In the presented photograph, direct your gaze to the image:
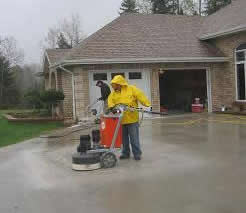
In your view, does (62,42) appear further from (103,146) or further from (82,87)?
(103,146)

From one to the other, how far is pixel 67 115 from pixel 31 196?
1319 centimetres

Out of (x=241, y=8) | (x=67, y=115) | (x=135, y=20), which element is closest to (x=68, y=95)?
(x=67, y=115)

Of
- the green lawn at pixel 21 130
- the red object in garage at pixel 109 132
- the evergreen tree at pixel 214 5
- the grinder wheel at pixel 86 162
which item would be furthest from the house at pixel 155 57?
the evergreen tree at pixel 214 5

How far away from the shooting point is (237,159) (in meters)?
8.00

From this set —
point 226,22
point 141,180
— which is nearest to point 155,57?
point 226,22

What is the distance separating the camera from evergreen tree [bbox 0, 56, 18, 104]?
43.3 meters

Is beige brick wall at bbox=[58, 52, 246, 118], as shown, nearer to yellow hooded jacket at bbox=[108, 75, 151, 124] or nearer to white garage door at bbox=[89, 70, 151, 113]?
white garage door at bbox=[89, 70, 151, 113]

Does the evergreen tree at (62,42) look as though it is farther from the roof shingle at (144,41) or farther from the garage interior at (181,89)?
the roof shingle at (144,41)

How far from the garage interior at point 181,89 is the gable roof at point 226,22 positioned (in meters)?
2.13

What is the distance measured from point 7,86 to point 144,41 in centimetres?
2836

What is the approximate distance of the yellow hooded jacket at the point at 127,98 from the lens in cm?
809

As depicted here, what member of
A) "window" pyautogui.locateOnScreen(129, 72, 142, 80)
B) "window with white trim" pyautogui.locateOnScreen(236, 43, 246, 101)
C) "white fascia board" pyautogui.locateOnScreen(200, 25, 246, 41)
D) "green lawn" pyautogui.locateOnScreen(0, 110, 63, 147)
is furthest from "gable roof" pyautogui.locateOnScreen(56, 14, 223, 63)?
"green lawn" pyautogui.locateOnScreen(0, 110, 63, 147)

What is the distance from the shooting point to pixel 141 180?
6816 mm

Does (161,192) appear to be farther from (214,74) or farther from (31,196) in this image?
(214,74)
